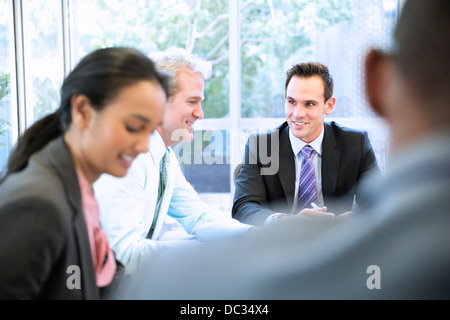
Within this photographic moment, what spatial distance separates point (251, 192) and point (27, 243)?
998 millimetres

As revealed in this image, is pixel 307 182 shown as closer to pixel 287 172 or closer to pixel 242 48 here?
pixel 287 172

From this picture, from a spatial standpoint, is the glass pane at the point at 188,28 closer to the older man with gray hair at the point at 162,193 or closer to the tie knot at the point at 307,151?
the tie knot at the point at 307,151

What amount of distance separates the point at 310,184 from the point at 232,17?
1.93 metres

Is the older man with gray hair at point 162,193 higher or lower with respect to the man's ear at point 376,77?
lower

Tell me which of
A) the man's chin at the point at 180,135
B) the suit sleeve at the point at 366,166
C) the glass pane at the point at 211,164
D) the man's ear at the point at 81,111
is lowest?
the glass pane at the point at 211,164

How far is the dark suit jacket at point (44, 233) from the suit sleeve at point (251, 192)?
0.77 m

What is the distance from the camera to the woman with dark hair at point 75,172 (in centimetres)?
57

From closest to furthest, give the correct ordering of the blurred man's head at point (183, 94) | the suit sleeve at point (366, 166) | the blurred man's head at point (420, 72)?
the blurred man's head at point (420, 72) → the blurred man's head at point (183, 94) → the suit sleeve at point (366, 166)

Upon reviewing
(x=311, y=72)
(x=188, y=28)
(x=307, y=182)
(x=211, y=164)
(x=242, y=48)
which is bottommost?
(x=211, y=164)

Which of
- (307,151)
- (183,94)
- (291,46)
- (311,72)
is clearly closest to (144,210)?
(183,94)

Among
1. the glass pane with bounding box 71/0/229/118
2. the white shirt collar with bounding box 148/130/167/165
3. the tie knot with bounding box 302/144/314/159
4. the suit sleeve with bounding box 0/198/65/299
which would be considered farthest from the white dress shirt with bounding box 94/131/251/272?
the glass pane with bounding box 71/0/229/118

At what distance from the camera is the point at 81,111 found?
0.63 meters

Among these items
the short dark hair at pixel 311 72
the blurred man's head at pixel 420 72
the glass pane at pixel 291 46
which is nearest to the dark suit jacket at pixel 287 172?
the short dark hair at pixel 311 72

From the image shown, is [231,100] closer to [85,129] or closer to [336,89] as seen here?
[336,89]
